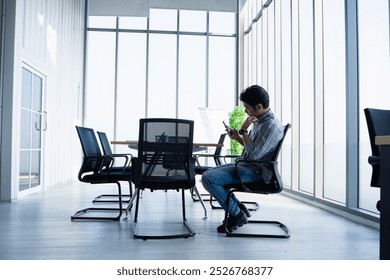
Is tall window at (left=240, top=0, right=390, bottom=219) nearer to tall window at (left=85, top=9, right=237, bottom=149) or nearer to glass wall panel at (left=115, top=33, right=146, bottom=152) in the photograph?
tall window at (left=85, top=9, right=237, bottom=149)

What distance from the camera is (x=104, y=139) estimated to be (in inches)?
177

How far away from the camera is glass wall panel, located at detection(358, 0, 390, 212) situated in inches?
129

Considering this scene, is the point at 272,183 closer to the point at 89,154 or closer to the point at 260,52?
the point at 89,154

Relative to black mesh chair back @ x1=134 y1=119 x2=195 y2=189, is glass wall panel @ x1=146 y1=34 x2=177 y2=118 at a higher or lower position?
higher

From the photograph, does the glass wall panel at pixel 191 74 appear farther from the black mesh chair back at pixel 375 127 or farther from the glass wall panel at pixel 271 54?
the black mesh chair back at pixel 375 127

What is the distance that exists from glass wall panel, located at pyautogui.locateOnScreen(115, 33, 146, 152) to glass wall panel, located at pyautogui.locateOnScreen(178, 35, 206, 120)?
37.1 inches

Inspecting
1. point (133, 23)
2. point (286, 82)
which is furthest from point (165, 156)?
point (133, 23)

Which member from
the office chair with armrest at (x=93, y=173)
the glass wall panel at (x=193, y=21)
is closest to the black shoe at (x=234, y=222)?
the office chair with armrest at (x=93, y=173)

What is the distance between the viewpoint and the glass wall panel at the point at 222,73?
861 cm

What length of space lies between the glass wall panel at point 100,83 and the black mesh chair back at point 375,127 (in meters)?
6.76

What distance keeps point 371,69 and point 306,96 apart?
155cm

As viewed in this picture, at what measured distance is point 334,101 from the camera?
13.9ft

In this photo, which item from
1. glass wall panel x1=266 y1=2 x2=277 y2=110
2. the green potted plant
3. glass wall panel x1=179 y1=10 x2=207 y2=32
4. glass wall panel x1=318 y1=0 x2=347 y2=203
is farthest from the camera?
glass wall panel x1=179 y1=10 x2=207 y2=32

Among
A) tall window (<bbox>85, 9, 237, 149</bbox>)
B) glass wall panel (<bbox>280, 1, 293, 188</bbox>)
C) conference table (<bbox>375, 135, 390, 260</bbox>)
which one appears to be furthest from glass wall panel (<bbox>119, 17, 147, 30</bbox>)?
conference table (<bbox>375, 135, 390, 260</bbox>)
